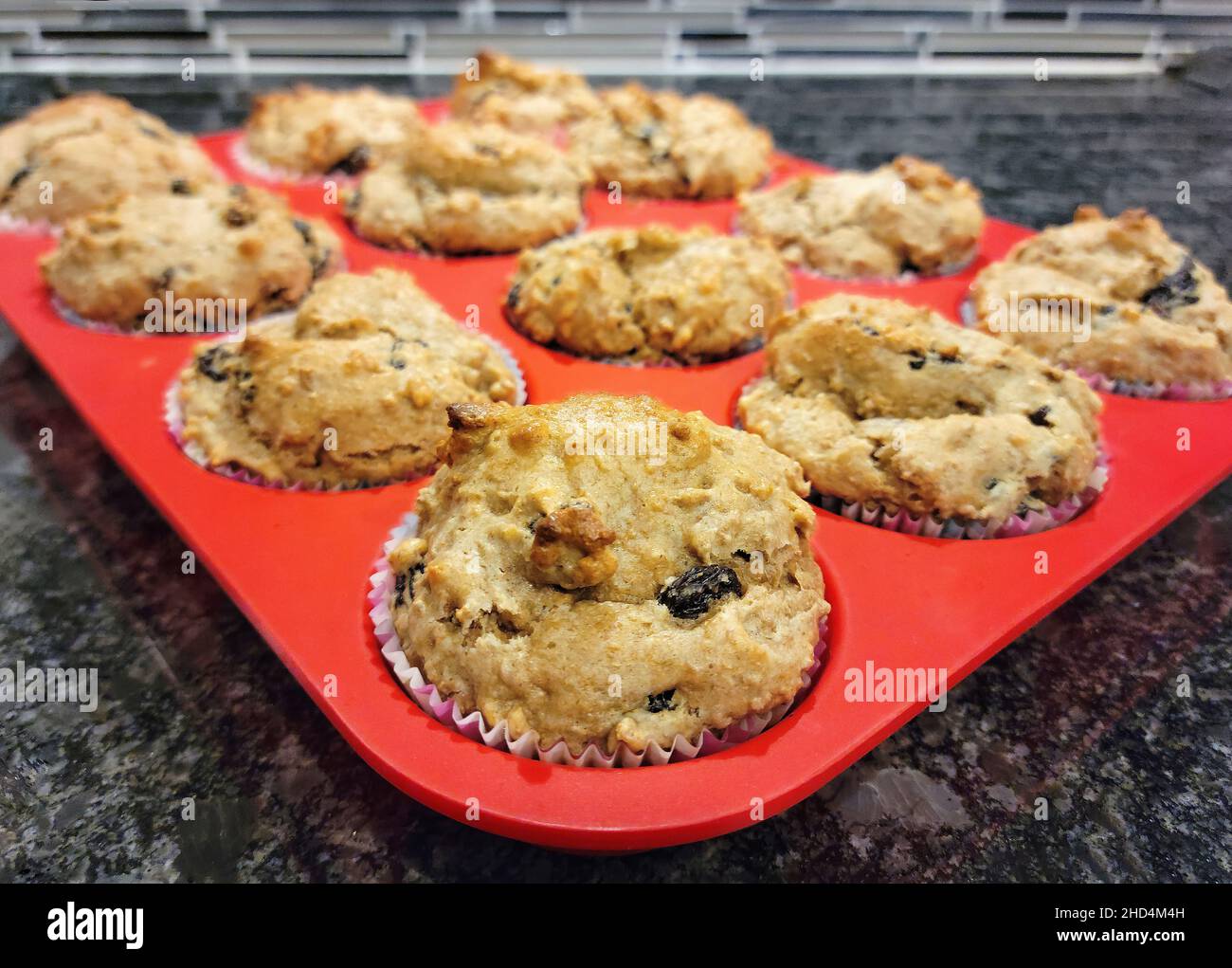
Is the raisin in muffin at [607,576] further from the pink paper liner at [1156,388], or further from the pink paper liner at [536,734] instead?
the pink paper liner at [1156,388]

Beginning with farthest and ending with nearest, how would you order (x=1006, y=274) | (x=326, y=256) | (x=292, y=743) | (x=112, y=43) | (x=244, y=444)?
1. (x=112, y=43)
2. (x=326, y=256)
3. (x=1006, y=274)
4. (x=244, y=444)
5. (x=292, y=743)

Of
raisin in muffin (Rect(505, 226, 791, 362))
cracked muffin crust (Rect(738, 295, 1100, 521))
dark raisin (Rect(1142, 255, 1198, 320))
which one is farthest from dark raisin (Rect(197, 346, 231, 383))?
dark raisin (Rect(1142, 255, 1198, 320))

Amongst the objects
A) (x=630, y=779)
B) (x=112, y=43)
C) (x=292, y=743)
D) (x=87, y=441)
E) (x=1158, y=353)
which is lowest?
(x=292, y=743)

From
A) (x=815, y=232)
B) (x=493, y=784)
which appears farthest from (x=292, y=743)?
(x=815, y=232)

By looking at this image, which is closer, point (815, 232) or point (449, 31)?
point (815, 232)

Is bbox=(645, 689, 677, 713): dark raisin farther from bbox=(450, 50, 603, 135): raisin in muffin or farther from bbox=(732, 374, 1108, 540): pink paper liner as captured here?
bbox=(450, 50, 603, 135): raisin in muffin

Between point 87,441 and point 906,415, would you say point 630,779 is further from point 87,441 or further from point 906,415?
point 87,441
